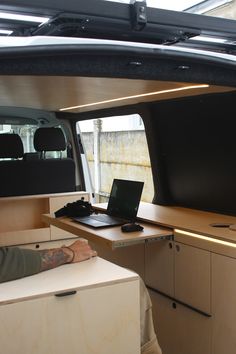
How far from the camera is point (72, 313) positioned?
179 centimetres

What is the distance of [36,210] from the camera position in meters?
4.25

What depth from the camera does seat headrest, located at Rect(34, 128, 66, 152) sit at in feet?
13.4

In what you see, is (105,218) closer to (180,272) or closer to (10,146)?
(180,272)

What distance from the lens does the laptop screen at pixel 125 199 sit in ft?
10.6

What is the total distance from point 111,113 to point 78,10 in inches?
96.4

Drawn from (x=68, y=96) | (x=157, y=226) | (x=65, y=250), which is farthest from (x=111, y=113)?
(x=65, y=250)

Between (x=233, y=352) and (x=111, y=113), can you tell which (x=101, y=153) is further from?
(x=233, y=352)

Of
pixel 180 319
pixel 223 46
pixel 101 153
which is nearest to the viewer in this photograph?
pixel 223 46

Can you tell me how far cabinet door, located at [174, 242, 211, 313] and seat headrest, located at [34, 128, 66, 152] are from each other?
5.91 ft

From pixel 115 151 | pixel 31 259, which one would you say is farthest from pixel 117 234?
pixel 115 151

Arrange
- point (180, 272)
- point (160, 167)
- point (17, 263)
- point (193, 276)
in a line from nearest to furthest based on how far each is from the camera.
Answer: point (17, 263)
point (193, 276)
point (180, 272)
point (160, 167)

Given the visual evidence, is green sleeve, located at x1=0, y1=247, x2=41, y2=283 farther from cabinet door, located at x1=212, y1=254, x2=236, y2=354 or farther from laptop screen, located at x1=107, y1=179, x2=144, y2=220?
laptop screen, located at x1=107, y1=179, x2=144, y2=220

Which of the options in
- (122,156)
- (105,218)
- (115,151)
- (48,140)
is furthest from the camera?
(115,151)

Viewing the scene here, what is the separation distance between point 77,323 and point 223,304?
103 cm
